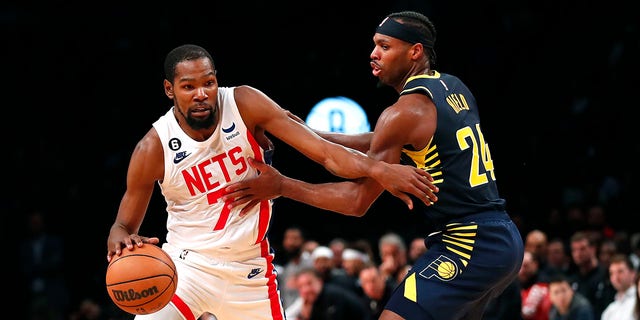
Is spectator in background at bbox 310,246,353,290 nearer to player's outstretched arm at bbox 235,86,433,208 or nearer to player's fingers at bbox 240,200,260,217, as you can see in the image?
player's fingers at bbox 240,200,260,217

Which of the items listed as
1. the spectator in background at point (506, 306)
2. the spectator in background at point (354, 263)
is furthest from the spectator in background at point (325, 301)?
the spectator in background at point (506, 306)

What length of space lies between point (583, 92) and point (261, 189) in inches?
385

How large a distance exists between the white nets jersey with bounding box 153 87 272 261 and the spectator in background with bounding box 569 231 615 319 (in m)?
5.59

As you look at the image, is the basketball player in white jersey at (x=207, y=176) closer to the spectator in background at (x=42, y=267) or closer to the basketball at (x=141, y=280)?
the basketball at (x=141, y=280)

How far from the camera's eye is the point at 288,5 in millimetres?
16453

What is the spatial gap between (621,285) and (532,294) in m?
1.10

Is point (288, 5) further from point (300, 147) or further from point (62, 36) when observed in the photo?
point (300, 147)

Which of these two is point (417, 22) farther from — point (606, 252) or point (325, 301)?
point (606, 252)

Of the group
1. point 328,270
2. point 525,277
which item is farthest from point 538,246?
point 328,270

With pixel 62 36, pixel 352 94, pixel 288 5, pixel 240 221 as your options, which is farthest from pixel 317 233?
pixel 240 221

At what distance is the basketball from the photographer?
5.66 m

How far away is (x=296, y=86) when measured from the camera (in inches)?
626

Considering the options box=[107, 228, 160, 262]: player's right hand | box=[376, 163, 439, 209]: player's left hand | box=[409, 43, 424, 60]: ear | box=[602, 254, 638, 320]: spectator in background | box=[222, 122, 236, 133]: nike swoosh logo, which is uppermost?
box=[409, 43, 424, 60]: ear

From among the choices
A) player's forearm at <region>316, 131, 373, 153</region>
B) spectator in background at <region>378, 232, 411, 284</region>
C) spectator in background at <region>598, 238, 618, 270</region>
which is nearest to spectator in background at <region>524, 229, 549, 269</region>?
spectator in background at <region>598, 238, 618, 270</region>
